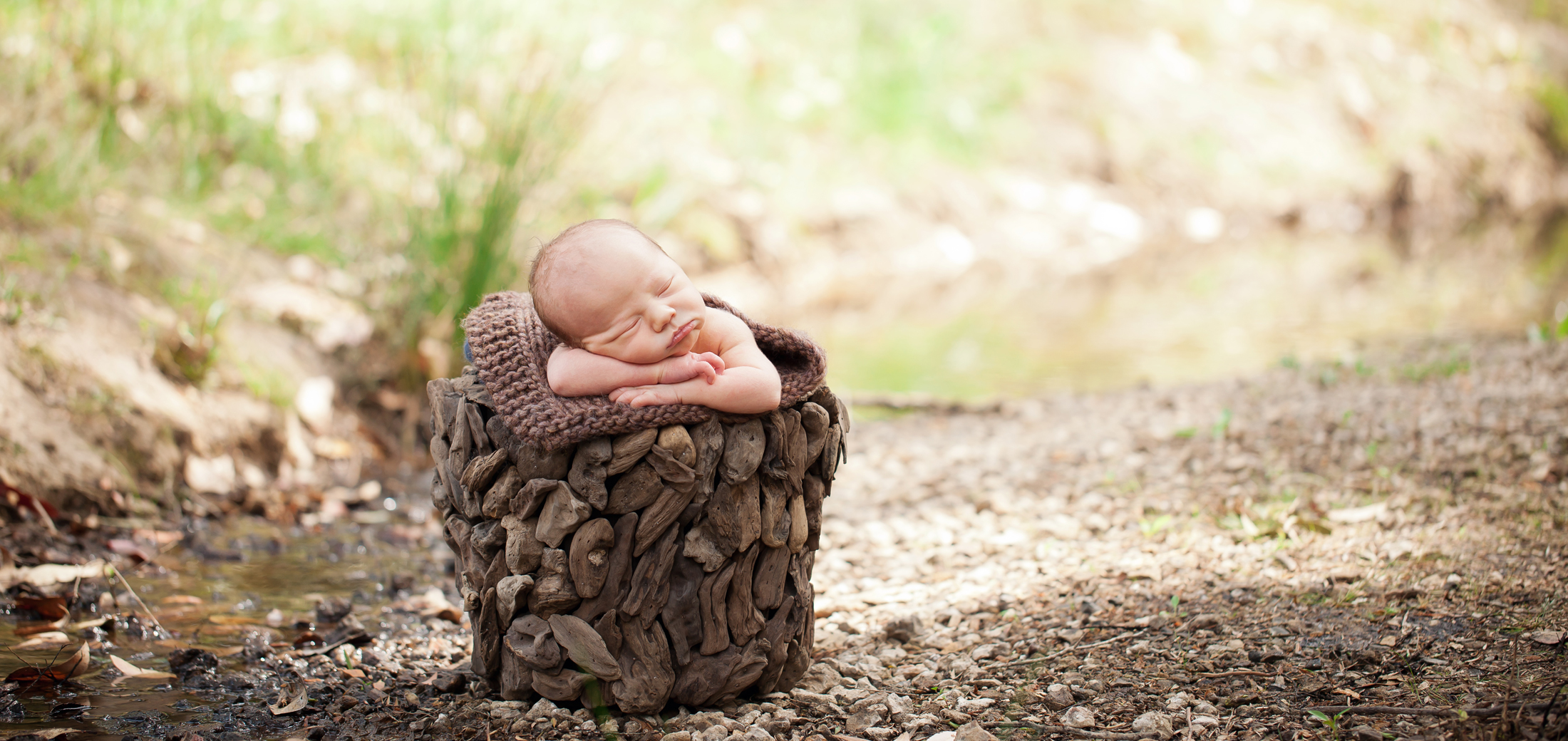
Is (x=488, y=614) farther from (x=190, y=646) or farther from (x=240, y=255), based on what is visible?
(x=240, y=255)

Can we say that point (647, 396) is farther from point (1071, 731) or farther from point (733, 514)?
point (1071, 731)

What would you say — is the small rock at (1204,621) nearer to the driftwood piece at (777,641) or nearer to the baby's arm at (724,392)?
the driftwood piece at (777,641)

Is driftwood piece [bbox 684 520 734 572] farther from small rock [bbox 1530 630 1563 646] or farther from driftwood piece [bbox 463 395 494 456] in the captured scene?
small rock [bbox 1530 630 1563 646]

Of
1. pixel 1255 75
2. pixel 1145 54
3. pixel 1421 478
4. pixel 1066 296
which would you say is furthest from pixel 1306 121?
pixel 1421 478

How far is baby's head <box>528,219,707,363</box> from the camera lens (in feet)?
6.35

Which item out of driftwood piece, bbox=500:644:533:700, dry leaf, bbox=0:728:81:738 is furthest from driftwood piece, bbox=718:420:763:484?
dry leaf, bbox=0:728:81:738

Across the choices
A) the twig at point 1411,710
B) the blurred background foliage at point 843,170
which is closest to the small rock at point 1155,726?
the twig at point 1411,710

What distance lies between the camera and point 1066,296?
862 centimetres

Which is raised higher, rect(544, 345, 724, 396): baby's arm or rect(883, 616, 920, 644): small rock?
rect(544, 345, 724, 396): baby's arm

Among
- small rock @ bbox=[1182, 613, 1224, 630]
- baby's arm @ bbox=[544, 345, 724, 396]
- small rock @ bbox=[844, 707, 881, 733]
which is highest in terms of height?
baby's arm @ bbox=[544, 345, 724, 396]

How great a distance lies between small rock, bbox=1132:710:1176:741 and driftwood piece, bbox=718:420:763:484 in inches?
32.0

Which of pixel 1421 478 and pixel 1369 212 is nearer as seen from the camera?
pixel 1421 478

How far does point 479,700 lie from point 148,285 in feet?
8.21

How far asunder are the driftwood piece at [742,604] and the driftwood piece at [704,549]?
5 cm
